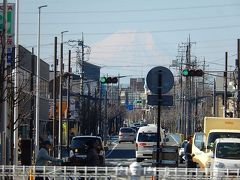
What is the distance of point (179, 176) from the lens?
1427 centimetres

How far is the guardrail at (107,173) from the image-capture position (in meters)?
14.1

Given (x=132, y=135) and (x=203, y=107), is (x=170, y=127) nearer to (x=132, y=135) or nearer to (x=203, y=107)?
(x=203, y=107)

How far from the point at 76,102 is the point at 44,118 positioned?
4180mm

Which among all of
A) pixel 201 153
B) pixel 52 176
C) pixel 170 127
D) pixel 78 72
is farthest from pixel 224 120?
pixel 170 127

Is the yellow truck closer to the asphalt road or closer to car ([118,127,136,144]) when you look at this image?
the asphalt road

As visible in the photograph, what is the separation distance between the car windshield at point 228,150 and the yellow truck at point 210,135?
0.92m

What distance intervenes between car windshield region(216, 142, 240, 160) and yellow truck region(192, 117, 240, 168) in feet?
3.03

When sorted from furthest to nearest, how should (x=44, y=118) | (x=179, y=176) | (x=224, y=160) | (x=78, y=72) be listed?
1. (x=78, y=72)
2. (x=44, y=118)
3. (x=224, y=160)
4. (x=179, y=176)

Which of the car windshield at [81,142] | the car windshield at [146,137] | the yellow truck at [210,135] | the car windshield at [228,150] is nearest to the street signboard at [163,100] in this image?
the car windshield at [228,150]

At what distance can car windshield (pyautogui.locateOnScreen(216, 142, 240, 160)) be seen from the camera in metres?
25.4

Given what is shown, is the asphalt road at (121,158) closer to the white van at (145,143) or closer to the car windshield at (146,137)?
the white van at (145,143)

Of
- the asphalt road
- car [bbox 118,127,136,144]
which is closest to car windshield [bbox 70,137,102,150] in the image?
the asphalt road

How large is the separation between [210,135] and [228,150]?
5067mm

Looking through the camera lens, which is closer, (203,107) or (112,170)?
(112,170)
